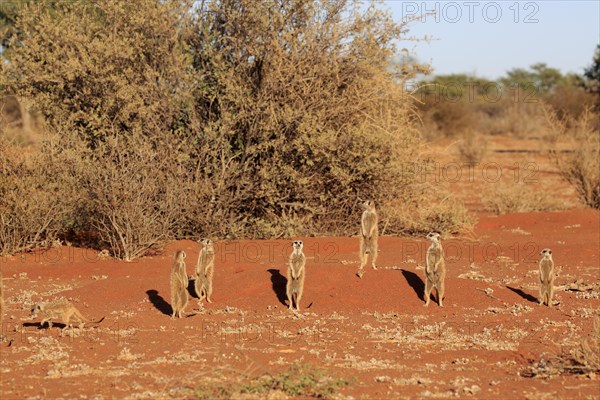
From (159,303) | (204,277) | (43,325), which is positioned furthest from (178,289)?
(43,325)

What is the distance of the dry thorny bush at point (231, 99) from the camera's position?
15102 millimetres

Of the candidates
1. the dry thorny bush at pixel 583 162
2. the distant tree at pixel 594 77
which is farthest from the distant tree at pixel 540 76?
the dry thorny bush at pixel 583 162

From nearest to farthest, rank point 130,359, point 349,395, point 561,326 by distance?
point 349,395 < point 130,359 < point 561,326

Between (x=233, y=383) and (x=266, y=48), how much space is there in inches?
389

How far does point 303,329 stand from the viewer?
8953 mm

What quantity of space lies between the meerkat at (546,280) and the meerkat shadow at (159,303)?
4.58 meters

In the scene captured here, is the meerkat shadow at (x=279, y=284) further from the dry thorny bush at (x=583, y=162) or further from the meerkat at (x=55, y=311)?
the dry thorny bush at (x=583, y=162)

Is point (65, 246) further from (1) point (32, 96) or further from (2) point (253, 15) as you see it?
(2) point (253, 15)

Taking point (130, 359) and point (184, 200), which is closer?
point (130, 359)

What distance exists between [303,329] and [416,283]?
222 centimetres

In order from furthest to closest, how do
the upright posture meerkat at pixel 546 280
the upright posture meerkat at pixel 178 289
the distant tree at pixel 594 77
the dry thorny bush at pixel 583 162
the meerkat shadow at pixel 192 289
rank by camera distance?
the distant tree at pixel 594 77 → the dry thorny bush at pixel 583 162 → the meerkat shadow at pixel 192 289 → the upright posture meerkat at pixel 546 280 → the upright posture meerkat at pixel 178 289

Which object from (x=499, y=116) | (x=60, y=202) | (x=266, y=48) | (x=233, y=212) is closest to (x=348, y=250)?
(x=233, y=212)

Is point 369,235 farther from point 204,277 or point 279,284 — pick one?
point 204,277

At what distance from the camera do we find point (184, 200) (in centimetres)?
1455
